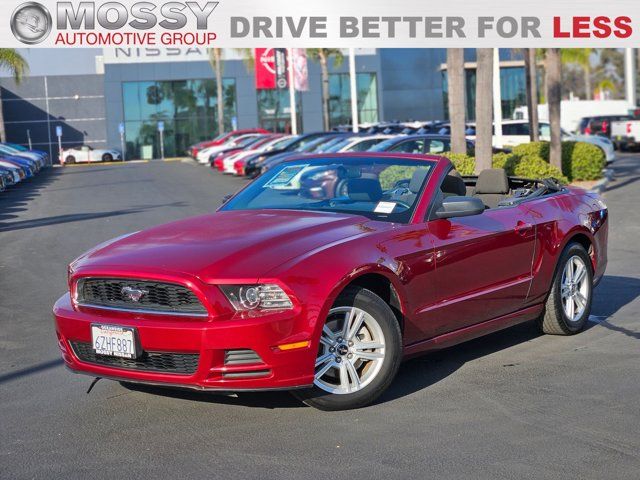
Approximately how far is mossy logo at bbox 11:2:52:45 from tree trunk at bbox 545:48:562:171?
39.3ft

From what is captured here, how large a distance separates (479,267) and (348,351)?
148 centimetres

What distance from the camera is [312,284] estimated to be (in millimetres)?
5781

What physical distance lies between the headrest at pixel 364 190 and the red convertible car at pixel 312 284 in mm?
13

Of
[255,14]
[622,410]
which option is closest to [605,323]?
[622,410]

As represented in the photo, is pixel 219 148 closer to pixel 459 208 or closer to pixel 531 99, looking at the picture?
pixel 531 99

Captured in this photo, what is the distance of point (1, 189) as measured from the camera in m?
30.6

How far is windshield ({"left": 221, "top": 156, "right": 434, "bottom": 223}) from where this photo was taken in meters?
6.95

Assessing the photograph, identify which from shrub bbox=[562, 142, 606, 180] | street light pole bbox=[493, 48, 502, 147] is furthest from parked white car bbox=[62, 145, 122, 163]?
shrub bbox=[562, 142, 606, 180]

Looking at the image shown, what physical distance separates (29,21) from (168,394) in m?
12.5

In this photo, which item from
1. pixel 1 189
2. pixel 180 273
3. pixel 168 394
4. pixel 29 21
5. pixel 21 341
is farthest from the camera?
pixel 1 189

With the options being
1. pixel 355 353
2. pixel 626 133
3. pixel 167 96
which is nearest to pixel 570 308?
pixel 355 353

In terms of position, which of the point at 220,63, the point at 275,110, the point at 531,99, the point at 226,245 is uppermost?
the point at 220,63

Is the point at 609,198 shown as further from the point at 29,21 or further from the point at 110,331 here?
the point at 110,331

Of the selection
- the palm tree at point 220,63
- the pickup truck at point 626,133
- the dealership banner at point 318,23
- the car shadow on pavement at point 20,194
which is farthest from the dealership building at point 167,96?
the dealership banner at point 318,23
